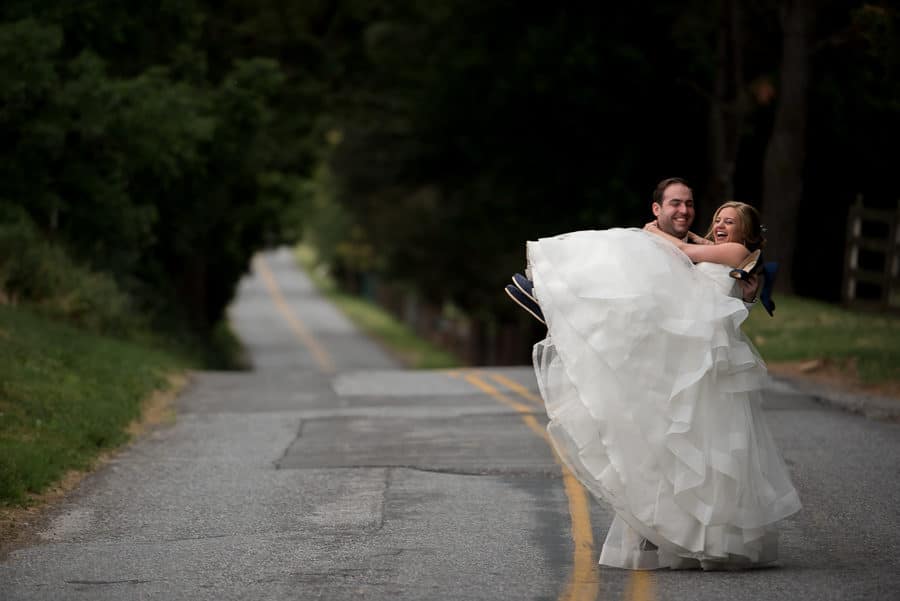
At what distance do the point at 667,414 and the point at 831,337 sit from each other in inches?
550

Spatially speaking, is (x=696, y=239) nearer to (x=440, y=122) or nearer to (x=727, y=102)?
(x=727, y=102)

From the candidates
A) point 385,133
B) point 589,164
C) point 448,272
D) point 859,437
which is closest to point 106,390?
point 859,437

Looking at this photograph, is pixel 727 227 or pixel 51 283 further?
pixel 51 283

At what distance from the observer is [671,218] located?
28.3ft

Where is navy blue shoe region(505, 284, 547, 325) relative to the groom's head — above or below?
below

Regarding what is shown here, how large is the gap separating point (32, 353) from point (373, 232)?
3421cm

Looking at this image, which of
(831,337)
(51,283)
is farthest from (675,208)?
(51,283)

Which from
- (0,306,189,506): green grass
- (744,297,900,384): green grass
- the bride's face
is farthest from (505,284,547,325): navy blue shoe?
(744,297,900,384): green grass

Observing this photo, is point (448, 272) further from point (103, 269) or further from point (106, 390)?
point (106, 390)

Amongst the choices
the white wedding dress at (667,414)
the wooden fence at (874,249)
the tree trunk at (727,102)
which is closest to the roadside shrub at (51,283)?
the wooden fence at (874,249)

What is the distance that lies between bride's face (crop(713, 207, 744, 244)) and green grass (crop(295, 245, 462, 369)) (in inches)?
1425

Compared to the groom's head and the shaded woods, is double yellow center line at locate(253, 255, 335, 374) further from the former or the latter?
the groom's head

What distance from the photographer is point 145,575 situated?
8086mm

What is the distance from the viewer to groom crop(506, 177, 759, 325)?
8.60m
